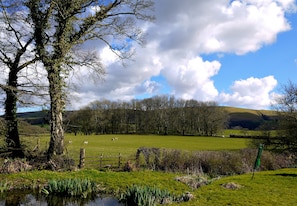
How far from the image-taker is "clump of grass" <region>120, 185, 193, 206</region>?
34.7 ft

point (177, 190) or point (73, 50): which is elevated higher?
point (73, 50)

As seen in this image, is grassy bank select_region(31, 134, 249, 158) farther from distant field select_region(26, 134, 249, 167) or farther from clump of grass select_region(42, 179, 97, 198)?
clump of grass select_region(42, 179, 97, 198)

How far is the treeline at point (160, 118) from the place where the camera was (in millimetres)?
93938

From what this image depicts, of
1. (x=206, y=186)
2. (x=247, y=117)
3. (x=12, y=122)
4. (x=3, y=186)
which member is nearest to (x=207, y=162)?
(x=206, y=186)

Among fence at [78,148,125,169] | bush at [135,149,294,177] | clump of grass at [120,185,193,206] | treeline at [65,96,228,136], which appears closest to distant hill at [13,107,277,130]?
treeline at [65,96,228,136]

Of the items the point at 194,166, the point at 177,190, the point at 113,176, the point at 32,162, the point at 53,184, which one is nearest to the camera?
the point at 53,184

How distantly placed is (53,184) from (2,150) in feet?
25.4

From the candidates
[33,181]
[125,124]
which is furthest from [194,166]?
[125,124]

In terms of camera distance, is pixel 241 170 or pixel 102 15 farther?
pixel 241 170

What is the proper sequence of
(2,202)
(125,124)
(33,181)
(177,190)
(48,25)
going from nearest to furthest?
(2,202)
(177,190)
(33,181)
(48,25)
(125,124)

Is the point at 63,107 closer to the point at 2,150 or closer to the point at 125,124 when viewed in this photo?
the point at 2,150

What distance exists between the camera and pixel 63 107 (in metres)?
19.9

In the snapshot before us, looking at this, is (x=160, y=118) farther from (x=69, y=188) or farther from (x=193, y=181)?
(x=69, y=188)

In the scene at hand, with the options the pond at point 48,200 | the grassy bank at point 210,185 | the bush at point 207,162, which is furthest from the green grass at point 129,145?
the pond at point 48,200
